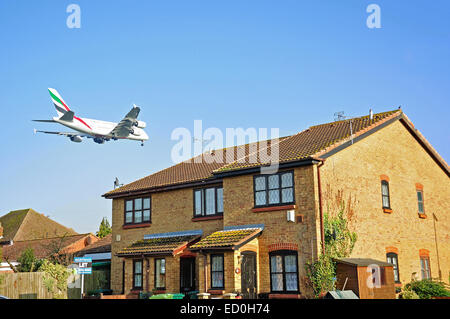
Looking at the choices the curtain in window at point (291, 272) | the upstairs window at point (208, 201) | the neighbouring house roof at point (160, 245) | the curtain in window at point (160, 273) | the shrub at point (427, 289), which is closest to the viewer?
the curtain in window at point (291, 272)

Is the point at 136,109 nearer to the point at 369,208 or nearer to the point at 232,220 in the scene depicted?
the point at 232,220

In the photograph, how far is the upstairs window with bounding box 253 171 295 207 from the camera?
78.4 feet

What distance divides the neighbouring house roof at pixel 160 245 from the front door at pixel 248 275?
13.0ft

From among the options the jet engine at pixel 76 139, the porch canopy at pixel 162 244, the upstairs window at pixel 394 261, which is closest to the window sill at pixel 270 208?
the porch canopy at pixel 162 244

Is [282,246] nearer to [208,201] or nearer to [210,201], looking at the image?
[210,201]

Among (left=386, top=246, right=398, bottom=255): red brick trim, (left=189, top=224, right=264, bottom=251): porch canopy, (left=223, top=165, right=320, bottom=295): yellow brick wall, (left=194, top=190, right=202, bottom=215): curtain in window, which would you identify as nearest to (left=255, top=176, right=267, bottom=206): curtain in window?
(left=223, top=165, right=320, bottom=295): yellow brick wall

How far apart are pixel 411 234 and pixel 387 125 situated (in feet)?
19.3

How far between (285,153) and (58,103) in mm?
26969

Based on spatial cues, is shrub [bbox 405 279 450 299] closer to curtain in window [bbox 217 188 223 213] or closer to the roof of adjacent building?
the roof of adjacent building

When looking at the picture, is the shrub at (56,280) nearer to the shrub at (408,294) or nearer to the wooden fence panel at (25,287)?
the wooden fence panel at (25,287)

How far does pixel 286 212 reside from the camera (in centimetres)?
2367

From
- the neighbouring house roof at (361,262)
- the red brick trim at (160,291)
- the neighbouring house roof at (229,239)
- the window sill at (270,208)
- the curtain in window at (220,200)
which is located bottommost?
the red brick trim at (160,291)

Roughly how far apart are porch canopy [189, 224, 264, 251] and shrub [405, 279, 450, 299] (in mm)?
8272

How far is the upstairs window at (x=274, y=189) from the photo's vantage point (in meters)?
23.9
